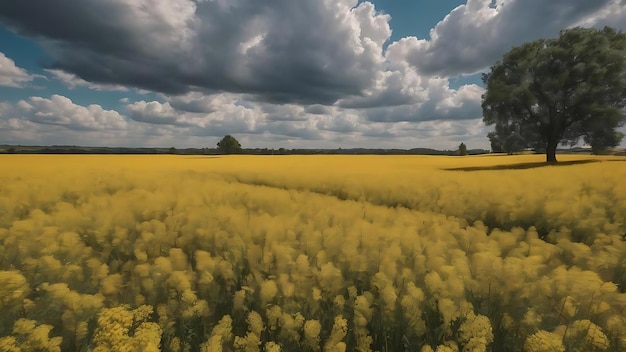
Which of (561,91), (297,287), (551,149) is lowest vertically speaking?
(297,287)

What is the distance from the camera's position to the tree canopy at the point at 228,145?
293ft

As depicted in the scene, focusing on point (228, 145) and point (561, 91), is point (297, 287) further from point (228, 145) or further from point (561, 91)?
point (228, 145)

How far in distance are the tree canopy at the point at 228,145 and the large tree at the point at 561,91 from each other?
220ft

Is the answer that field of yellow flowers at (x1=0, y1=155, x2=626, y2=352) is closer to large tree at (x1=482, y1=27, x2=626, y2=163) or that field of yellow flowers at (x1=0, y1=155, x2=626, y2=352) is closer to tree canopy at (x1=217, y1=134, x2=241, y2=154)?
large tree at (x1=482, y1=27, x2=626, y2=163)

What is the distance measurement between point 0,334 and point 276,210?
4.80 meters

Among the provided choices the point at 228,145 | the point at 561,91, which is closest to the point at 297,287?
the point at 561,91

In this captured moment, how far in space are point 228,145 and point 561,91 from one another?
7475cm

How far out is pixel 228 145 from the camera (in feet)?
298

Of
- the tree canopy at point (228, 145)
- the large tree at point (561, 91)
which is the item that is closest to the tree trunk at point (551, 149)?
the large tree at point (561, 91)

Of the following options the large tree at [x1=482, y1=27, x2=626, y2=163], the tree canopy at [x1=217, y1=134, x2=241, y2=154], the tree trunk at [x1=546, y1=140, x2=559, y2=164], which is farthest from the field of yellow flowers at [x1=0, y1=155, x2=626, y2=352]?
the tree canopy at [x1=217, y1=134, x2=241, y2=154]

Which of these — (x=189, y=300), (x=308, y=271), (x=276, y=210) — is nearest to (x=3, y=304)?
(x=189, y=300)

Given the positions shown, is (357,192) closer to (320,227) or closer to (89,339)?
(320,227)

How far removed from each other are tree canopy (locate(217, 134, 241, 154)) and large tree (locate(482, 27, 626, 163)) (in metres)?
66.9

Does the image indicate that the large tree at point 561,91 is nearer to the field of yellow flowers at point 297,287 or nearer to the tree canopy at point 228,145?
the field of yellow flowers at point 297,287
